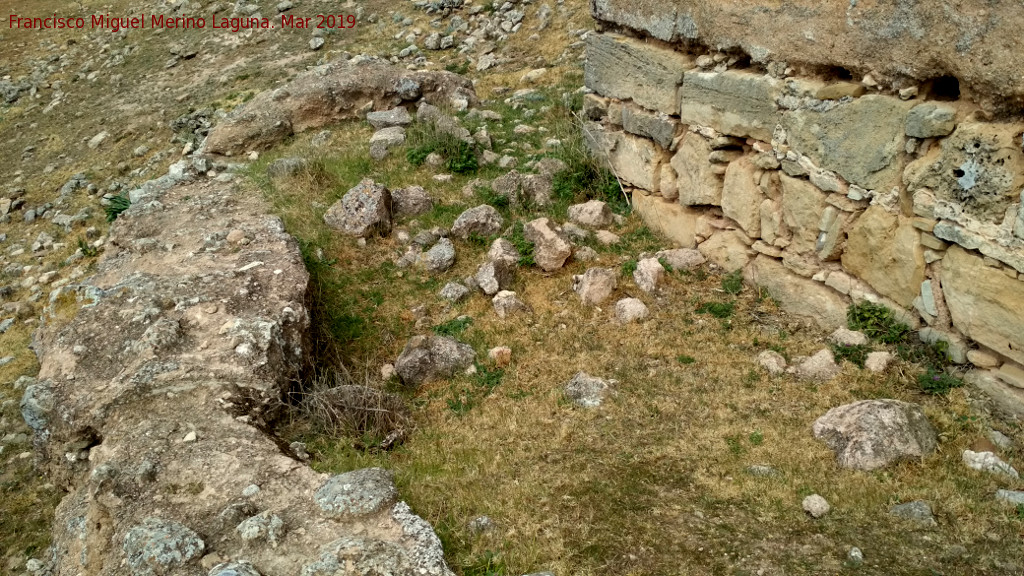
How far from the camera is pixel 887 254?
4.44 metres

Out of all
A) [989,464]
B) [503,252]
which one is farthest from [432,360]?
[989,464]

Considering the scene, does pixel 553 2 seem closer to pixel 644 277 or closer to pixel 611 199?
pixel 611 199

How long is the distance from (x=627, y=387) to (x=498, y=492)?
1.19m

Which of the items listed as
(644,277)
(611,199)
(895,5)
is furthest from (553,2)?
(895,5)

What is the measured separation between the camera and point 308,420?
4.33m

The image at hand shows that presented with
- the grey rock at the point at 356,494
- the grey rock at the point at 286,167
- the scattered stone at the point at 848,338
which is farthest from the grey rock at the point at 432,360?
the grey rock at the point at 286,167

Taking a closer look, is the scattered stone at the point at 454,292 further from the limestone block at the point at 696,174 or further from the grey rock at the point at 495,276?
A: the limestone block at the point at 696,174

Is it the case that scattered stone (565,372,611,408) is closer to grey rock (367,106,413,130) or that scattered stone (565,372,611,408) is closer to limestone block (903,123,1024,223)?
limestone block (903,123,1024,223)

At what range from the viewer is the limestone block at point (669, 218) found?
5.98 meters

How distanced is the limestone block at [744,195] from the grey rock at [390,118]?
387 centimetres

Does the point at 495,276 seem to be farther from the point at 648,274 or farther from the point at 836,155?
the point at 836,155

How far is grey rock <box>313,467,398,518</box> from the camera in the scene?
3.33 metres

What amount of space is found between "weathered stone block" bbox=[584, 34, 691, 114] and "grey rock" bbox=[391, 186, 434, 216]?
171cm

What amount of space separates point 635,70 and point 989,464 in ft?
12.1
